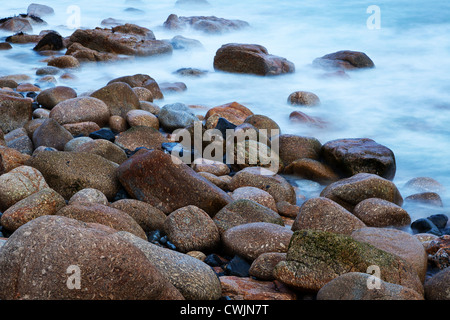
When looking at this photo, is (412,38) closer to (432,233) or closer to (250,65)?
(250,65)

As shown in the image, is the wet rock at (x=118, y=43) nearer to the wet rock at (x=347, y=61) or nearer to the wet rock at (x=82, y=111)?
the wet rock at (x=347, y=61)

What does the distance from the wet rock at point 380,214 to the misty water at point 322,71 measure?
0.57 metres

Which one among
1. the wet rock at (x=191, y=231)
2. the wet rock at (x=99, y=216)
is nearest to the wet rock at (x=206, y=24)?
the wet rock at (x=191, y=231)

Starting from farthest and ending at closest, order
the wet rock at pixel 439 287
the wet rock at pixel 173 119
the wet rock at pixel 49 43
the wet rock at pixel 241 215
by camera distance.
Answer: the wet rock at pixel 49 43, the wet rock at pixel 173 119, the wet rock at pixel 241 215, the wet rock at pixel 439 287

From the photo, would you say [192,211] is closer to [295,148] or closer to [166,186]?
[166,186]

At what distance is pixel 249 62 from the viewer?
1097cm

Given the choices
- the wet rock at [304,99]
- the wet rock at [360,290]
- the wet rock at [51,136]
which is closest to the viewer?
the wet rock at [360,290]

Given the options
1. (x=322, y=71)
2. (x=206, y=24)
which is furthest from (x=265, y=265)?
(x=206, y=24)

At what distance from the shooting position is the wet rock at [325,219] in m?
4.38

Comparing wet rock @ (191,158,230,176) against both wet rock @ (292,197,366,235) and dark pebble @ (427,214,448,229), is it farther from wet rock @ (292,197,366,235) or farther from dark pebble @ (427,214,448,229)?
dark pebble @ (427,214,448,229)

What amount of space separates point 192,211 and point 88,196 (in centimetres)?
90

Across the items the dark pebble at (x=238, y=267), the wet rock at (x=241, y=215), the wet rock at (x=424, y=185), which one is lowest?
the wet rock at (x=424, y=185)

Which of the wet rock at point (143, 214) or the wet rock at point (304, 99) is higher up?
the wet rock at point (143, 214)
